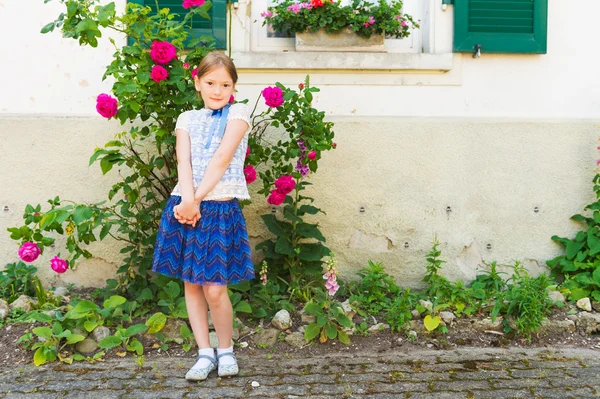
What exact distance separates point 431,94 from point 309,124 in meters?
1.05

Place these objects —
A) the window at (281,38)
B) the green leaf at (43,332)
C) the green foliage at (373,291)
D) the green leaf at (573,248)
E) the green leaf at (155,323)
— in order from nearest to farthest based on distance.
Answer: the green leaf at (43,332) < the green leaf at (155,323) < the green foliage at (373,291) < the green leaf at (573,248) < the window at (281,38)

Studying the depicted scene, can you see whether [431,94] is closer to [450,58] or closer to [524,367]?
[450,58]

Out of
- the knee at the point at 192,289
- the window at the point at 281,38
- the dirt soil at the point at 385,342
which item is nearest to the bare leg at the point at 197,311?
the knee at the point at 192,289

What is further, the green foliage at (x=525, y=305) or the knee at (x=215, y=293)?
the green foliage at (x=525, y=305)

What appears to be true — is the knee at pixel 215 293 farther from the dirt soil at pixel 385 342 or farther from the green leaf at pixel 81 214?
the green leaf at pixel 81 214

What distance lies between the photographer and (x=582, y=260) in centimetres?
→ 404

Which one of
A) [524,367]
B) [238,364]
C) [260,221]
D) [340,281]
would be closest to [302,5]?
[260,221]

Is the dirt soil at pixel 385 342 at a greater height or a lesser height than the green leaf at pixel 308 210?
lesser

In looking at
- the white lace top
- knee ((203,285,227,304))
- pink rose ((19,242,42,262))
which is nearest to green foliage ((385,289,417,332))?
Answer: knee ((203,285,227,304))

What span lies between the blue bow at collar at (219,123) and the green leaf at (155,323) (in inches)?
41.9

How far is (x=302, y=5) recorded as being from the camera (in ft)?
13.3

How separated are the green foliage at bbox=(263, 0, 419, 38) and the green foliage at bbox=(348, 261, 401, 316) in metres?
1.56

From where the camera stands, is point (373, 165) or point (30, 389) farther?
point (373, 165)

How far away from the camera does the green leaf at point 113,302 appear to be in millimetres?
3445
